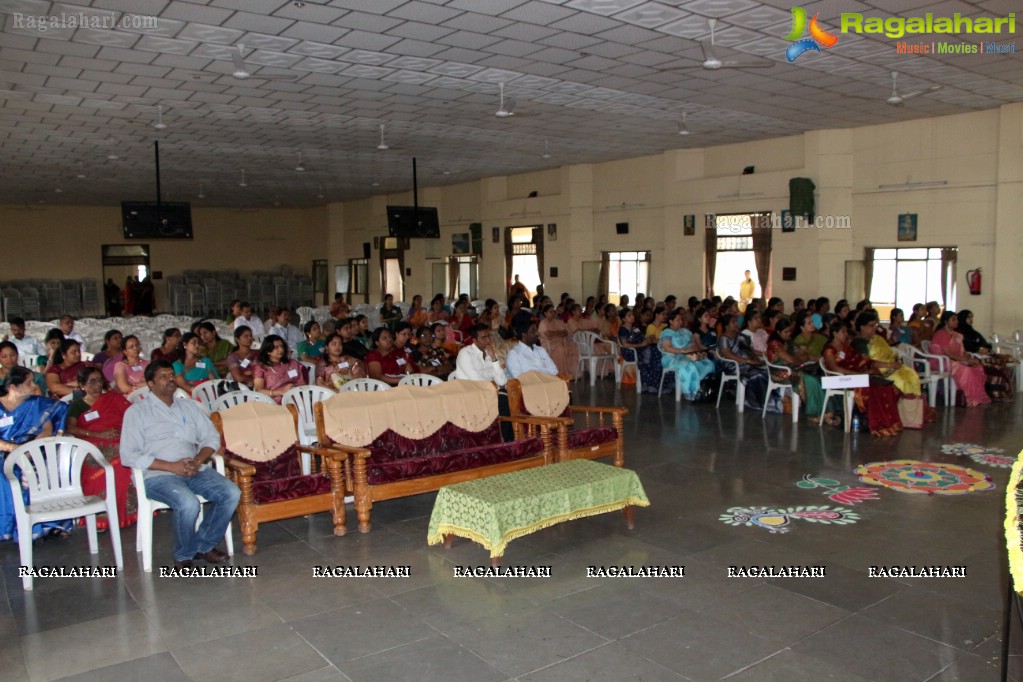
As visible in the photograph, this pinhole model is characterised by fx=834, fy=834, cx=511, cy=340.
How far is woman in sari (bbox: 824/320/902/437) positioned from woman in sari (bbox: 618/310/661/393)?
2.91 m

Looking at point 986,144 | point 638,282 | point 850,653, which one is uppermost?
point 986,144

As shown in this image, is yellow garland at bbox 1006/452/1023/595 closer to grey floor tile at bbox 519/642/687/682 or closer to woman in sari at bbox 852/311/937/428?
grey floor tile at bbox 519/642/687/682

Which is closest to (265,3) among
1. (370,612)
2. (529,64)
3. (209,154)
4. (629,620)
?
(529,64)

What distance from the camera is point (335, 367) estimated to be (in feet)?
24.4

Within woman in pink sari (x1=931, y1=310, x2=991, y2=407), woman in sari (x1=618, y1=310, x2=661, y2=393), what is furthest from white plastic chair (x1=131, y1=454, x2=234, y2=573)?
woman in pink sari (x1=931, y1=310, x2=991, y2=407)

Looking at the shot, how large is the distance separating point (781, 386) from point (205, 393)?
6.04 metres

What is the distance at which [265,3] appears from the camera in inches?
247

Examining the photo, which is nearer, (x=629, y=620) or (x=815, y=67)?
(x=629, y=620)

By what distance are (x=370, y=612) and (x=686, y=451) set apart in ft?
13.7

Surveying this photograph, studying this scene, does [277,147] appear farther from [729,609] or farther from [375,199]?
[729,609]

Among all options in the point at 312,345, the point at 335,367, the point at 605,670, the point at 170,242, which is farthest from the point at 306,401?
the point at 170,242

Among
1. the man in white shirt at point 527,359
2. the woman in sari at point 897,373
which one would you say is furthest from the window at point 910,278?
the man in white shirt at point 527,359

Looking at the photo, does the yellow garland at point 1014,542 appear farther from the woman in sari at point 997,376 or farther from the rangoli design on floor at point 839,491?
the woman in sari at point 997,376

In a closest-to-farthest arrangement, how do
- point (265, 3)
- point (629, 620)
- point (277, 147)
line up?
point (629, 620)
point (265, 3)
point (277, 147)
